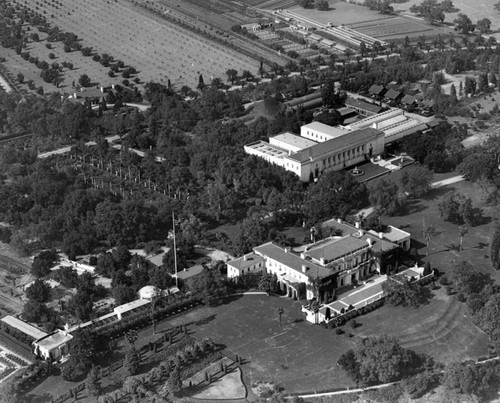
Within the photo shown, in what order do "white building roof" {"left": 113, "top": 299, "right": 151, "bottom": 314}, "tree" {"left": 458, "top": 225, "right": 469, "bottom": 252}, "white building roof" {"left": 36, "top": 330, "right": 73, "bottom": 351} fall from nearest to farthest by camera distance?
"white building roof" {"left": 36, "top": 330, "right": 73, "bottom": 351} → "white building roof" {"left": 113, "top": 299, "right": 151, "bottom": 314} → "tree" {"left": 458, "top": 225, "right": 469, "bottom": 252}

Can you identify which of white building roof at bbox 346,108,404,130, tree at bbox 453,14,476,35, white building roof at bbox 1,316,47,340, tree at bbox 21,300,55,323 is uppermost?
tree at bbox 453,14,476,35

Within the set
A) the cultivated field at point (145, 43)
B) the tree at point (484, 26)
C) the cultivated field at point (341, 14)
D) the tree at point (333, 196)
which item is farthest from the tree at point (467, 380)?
the cultivated field at point (341, 14)

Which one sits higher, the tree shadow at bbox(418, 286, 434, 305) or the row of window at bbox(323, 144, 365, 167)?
the row of window at bbox(323, 144, 365, 167)

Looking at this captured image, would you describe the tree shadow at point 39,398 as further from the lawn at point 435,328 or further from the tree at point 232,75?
the tree at point 232,75

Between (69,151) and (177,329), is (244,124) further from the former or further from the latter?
(177,329)

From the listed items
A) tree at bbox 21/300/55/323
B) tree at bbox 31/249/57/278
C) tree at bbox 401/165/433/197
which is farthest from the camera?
tree at bbox 401/165/433/197

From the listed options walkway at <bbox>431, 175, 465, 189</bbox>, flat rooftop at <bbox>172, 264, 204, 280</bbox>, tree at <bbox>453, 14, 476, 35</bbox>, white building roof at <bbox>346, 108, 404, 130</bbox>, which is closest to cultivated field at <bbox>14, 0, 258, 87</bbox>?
white building roof at <bbox>346, 108, 404, 130</bbox>

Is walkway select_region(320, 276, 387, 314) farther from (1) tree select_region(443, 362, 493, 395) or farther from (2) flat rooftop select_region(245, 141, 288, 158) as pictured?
(2) flat rooftop select_region(245, 141, 288, 158)
